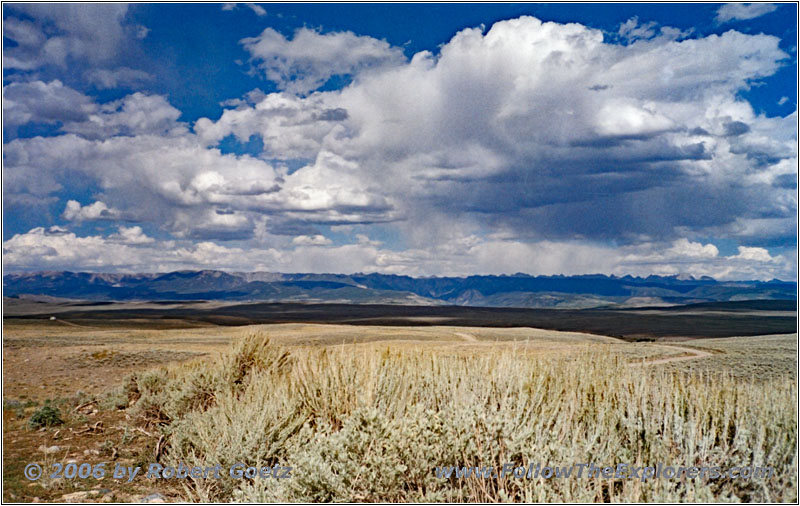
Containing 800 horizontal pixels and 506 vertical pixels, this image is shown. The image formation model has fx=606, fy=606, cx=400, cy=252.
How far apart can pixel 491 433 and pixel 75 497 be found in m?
5.59

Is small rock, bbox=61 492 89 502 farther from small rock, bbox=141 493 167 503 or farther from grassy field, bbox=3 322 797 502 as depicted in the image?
small rock, bbox=141 493 167 503

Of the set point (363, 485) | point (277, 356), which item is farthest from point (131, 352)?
point (363, 485)

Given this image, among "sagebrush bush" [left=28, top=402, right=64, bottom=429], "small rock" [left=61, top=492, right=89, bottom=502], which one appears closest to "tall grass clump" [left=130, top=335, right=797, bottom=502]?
"small rock" [left=61, top=492, right=89, bottom=502]

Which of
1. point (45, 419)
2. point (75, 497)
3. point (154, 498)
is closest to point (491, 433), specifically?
point (154, 498)

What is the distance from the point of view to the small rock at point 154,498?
A: 25.6 ft

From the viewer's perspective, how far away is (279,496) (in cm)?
661

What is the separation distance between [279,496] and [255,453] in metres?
1.44

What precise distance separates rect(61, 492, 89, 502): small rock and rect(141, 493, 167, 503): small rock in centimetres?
81

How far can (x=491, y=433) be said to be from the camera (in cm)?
670

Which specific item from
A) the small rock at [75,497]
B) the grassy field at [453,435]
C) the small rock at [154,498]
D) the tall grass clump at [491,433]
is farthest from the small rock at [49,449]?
the small rock at [154,498]

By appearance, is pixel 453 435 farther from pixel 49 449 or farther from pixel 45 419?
pixel 45 419

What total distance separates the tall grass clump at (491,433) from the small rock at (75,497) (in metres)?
1.21

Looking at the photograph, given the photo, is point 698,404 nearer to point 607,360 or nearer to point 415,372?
point 607,360

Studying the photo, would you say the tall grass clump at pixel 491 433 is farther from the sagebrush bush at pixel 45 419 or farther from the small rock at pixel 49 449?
the sagebrush bush at pixel 45 419
